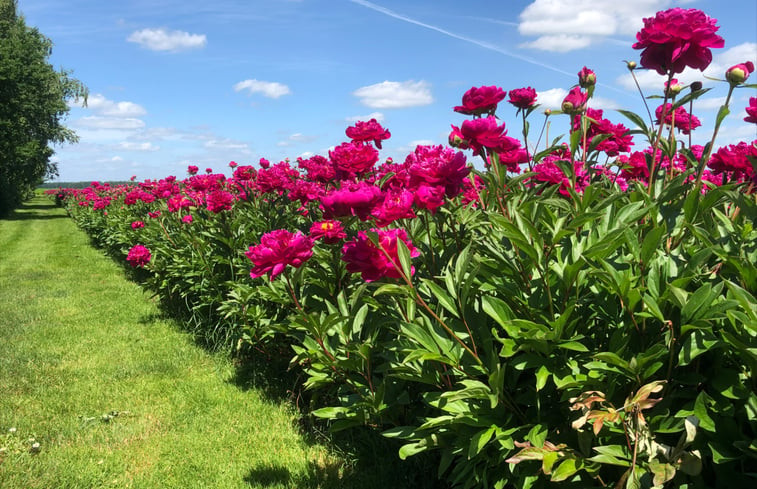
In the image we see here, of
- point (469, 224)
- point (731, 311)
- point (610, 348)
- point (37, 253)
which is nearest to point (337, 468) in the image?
point (469, 224)

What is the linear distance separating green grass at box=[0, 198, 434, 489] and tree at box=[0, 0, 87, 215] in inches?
734

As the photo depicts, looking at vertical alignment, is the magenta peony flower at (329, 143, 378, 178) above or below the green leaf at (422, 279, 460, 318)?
above

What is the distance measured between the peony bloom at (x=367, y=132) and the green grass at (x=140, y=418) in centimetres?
154

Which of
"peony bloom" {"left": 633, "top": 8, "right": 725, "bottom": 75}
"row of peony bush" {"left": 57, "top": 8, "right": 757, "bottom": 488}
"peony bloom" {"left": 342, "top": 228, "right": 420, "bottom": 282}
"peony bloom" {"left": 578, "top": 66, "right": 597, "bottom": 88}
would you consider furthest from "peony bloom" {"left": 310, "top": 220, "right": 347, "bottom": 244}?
"peony bloom" {"left": 633, "top": 8, "right": 725, "bottom": 75}

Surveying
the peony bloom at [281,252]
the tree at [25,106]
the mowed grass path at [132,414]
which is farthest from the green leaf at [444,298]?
the tree at [25,106]

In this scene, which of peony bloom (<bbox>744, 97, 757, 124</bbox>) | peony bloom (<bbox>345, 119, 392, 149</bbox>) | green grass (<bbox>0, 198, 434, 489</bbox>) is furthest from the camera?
green grass (<bbox>0, 198, 434, 489</bbox>)

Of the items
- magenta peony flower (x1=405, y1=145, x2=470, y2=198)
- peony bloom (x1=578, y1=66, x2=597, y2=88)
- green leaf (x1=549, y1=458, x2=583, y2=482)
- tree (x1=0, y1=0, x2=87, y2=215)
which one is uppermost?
tree (x1=0, y1=0, x2=87, y2=215)

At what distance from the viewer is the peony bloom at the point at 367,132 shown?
8.48ft

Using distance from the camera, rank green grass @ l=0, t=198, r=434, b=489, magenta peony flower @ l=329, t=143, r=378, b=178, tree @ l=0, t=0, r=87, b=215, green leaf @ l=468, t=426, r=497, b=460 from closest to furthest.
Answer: green leaf @ l=468, t=426, r=497, b=460 → magenta peony flower @ l=329, t=143, r=378, b=178 → green grass @ l=0, t=198, r=434, b=489 → tree @ l=0, t=0, r=87, b=215

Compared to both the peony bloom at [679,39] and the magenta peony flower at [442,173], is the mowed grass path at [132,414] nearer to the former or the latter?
the magenta peony flower at [442,173]

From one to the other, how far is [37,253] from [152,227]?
6166 millimetres

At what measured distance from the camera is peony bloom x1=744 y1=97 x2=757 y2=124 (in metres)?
1.96

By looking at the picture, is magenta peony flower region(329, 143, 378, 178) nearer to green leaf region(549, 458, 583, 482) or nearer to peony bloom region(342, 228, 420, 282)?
peony bloom region(342, 228, 420, 282)

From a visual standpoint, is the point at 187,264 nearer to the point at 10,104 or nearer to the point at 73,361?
the point at 73,361
